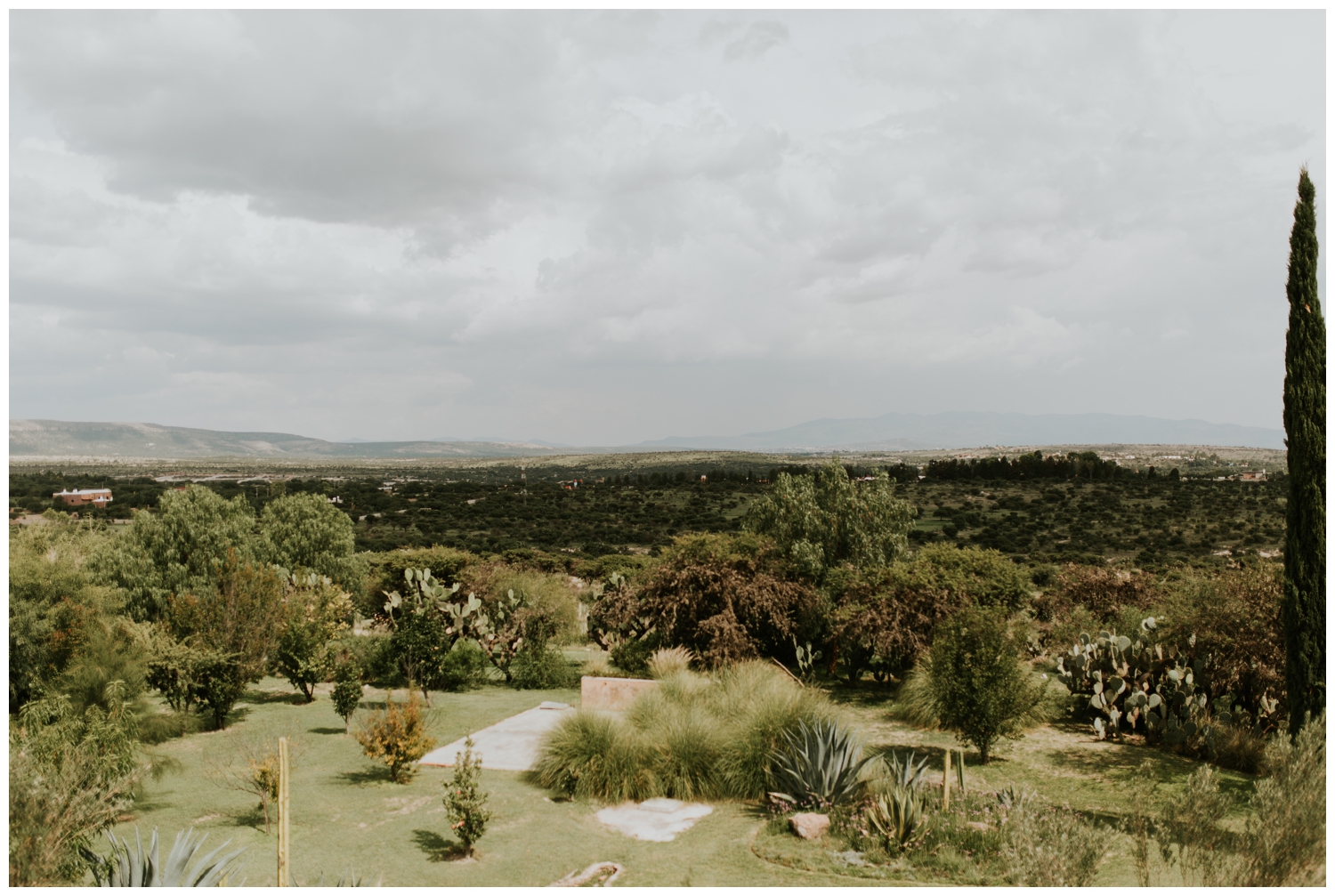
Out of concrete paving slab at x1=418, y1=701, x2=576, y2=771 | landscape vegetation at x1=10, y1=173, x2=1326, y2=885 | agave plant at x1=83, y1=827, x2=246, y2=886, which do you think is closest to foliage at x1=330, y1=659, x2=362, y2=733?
landscape vegetation at x1=10, y1=173, x2=1326, y2=885

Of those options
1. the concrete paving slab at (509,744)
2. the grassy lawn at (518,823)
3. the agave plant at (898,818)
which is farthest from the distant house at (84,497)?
the agave plant at (898,818)

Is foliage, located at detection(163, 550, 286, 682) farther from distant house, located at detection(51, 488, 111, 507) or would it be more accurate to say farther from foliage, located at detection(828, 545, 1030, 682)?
distant house, located at detection(51, 488, 111, 507)

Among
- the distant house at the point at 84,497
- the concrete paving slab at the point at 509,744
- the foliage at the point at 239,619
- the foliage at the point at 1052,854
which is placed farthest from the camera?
the distant house at the point at 84,497

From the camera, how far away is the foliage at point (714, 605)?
1758cm

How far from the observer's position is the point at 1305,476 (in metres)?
10.2

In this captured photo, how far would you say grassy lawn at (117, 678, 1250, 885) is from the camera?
7.92m

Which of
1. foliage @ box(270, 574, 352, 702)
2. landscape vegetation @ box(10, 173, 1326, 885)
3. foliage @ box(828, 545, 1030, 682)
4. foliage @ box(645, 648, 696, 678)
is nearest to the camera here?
landscape vegetation @ box(10, 173, 1326, 885)

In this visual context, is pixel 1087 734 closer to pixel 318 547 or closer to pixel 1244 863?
pixel 1244 863

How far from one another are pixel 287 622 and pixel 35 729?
689cm

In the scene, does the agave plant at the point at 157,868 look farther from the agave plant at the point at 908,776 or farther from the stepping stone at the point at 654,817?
the agave plant at the point at 908,776

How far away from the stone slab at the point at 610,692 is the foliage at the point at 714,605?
3982mm

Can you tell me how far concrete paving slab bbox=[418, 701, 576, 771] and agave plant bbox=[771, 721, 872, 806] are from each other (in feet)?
11.0

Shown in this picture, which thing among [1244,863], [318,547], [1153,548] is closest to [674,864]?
[1244,863]

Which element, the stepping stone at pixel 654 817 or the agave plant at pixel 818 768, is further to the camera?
the agave plant at pixel 818 768
